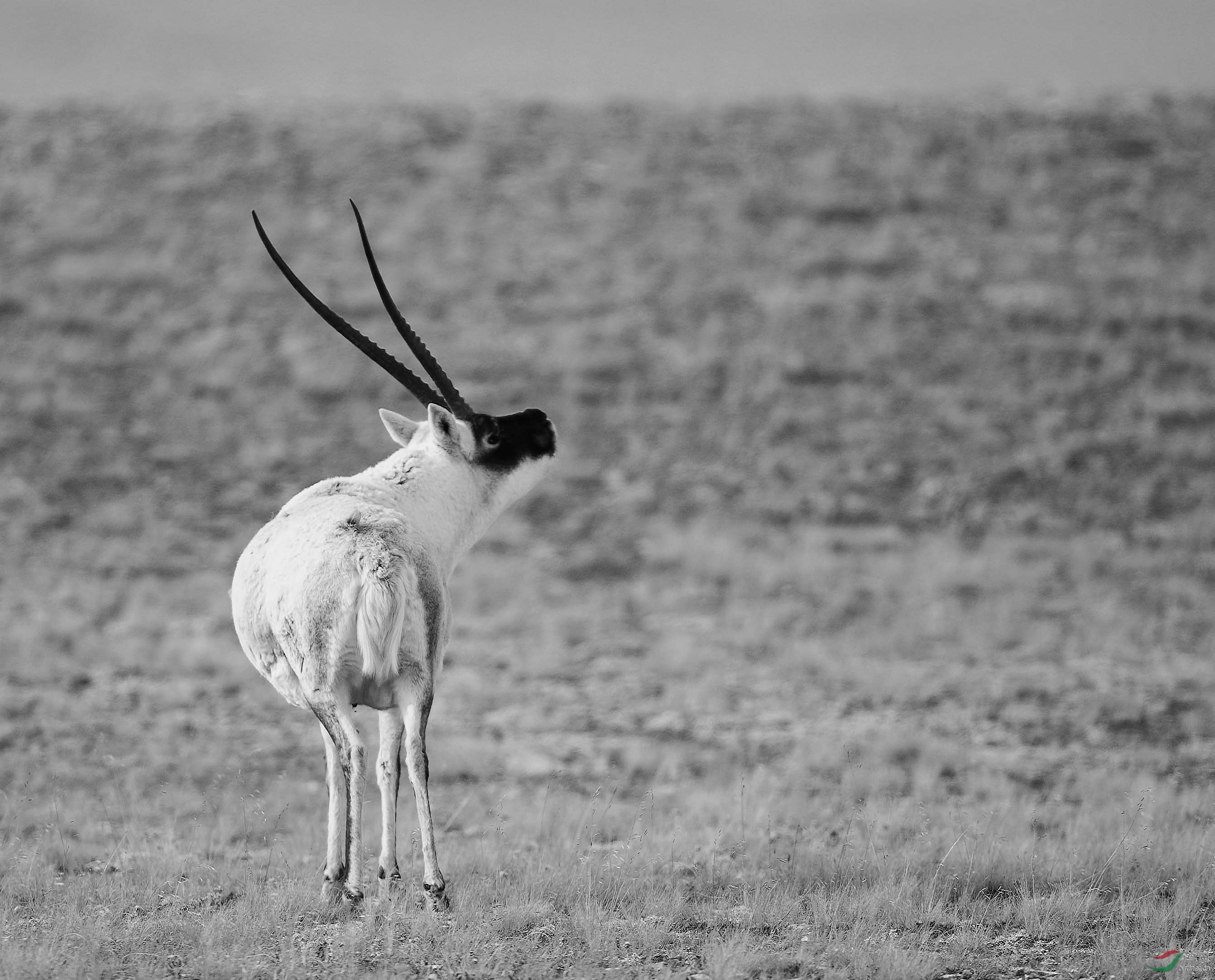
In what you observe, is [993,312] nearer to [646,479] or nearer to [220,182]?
[646,479]

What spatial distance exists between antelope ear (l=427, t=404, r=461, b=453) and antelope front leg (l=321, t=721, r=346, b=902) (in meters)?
1.68

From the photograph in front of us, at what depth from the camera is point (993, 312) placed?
2697 centimetres

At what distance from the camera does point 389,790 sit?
5.54 metres

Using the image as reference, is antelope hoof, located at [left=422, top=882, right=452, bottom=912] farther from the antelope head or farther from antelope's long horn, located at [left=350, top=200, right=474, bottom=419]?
antelope's long horn, located at [left=350, top=200, right=474, bottom=419]

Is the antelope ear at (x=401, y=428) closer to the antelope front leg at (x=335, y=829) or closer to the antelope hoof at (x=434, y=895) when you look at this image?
the antelope front leg at (x=335, y=829)

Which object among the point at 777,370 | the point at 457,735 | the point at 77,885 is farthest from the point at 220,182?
the point at 77,885

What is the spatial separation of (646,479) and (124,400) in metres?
10.5

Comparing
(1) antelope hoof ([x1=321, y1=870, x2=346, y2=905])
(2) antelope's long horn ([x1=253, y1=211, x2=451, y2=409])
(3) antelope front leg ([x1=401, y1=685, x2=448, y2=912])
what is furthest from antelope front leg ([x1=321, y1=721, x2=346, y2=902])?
(2) antelope's long horn ([x1=253, y1=211, x2=451, y2=409])

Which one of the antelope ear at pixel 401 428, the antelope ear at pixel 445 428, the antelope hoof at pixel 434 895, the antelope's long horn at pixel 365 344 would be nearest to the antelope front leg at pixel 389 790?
the antelope hoof at pixel 434 895

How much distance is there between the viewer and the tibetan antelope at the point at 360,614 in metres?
5.61

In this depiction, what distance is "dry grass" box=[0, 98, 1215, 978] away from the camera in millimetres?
6363

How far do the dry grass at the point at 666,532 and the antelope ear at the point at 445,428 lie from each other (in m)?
2.30

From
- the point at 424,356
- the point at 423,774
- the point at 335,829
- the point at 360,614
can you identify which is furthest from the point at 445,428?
the point at 335,829

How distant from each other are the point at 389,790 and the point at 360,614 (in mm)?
797
